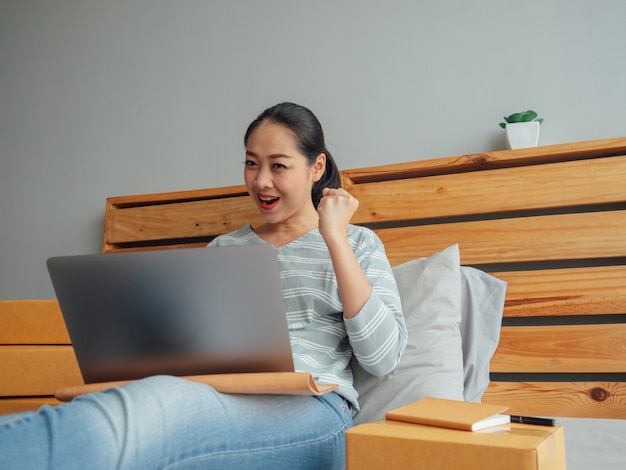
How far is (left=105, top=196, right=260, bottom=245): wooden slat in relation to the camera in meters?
2.20

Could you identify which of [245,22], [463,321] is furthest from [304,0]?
[463,321]

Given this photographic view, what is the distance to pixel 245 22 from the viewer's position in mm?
2426

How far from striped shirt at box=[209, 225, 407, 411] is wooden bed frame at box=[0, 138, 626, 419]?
44 centimetres

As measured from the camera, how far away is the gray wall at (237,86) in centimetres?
196

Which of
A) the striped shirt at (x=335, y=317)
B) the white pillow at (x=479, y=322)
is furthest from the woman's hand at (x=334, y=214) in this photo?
the white pillow at (x=479, y=322)

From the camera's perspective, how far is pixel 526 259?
181 centimetres

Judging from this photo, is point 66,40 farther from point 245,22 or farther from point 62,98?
point 245,22

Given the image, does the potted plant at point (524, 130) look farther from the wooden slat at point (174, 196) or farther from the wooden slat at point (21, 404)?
the wooden slat at point (21, 404)

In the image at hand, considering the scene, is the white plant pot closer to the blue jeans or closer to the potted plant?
the potted plant

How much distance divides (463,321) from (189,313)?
2.69ft

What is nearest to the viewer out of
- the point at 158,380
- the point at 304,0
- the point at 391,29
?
the point at 158,380

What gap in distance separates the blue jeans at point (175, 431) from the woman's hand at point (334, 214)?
306 millimetres

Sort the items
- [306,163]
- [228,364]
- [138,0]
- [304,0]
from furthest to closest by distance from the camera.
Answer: [138,0], [304,0], [306,163], [228,364]

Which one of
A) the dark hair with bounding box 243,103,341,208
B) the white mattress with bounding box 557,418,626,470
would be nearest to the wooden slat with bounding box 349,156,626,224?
the dark hair with bounding box 243,103,341,208
